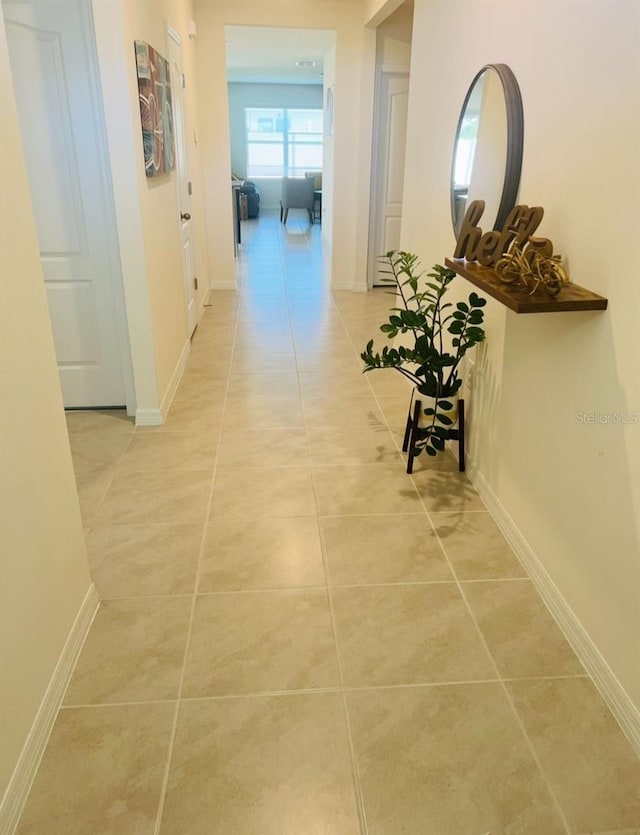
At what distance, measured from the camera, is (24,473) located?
4.76 feet

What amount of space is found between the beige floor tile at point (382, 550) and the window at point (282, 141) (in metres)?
11.4

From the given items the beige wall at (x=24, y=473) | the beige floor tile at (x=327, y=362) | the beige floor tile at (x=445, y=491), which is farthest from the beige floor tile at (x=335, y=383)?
the beige wall at (x=24, y=473)

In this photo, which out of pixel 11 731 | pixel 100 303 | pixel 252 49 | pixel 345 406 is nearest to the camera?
pixel 11 731

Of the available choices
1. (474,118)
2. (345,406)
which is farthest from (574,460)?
(345,406)

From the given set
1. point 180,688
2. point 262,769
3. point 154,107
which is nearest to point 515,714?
point 262,769

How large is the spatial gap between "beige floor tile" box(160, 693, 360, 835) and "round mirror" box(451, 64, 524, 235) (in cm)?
177

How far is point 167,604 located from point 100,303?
1842 millimetres

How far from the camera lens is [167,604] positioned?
1.99 metres

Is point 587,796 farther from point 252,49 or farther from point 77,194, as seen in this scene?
point 252,49

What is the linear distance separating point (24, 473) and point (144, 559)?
33.3 inches

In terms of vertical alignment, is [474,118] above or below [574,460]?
above

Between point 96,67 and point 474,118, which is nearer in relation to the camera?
point 474,118

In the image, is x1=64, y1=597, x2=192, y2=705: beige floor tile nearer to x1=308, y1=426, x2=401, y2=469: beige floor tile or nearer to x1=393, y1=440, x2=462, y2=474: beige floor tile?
x1=308, y1=426, x2=401, y2=469: beige floor tile

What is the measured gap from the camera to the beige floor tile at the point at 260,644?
1702mm
